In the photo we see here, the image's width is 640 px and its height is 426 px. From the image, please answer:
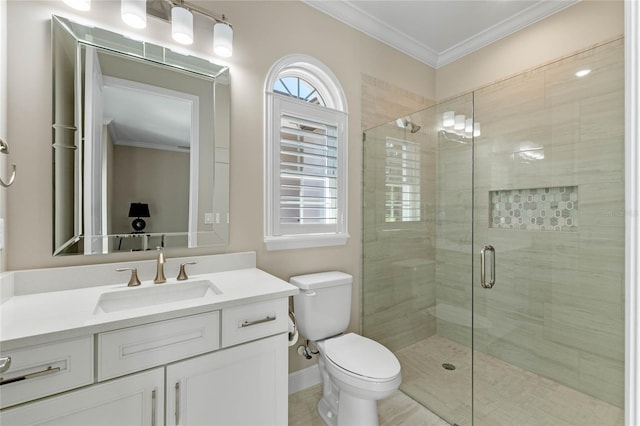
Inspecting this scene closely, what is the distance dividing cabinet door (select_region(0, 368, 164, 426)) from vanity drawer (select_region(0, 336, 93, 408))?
3cm

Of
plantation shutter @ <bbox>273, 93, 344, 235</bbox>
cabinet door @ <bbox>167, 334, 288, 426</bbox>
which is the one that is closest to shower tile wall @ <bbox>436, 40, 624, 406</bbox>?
plantation shutter @ <bbox>273, 93, 344, 235</bbox>

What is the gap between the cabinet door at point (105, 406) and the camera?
867mm

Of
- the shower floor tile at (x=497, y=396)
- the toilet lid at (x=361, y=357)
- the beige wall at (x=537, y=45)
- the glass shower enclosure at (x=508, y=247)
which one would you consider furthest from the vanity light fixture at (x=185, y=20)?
the shower floor tile at (x=497, y=396)

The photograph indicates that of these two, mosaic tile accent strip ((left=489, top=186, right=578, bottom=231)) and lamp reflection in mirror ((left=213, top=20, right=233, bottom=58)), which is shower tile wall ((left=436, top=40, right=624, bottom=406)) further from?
lamp reflection in mirror ((left=213, top=20, right=233, bottom=58))

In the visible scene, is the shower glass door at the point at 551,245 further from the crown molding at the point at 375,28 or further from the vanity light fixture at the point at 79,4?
the vanity light fixture at the point at 79,4

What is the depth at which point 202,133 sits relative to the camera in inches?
65.8

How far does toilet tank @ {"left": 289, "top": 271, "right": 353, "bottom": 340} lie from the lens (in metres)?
1.79

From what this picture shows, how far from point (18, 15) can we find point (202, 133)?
0.84 meters

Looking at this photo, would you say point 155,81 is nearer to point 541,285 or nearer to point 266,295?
point 266,295

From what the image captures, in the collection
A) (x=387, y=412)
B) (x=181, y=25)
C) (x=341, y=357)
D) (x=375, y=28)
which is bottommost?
(x=387, y=412)

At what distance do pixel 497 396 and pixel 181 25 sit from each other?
9.12ft

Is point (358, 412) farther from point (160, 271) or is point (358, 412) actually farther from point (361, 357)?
point (160, 271)

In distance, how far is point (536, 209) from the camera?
199cm

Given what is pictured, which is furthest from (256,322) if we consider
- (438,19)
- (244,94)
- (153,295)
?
(438,19)
